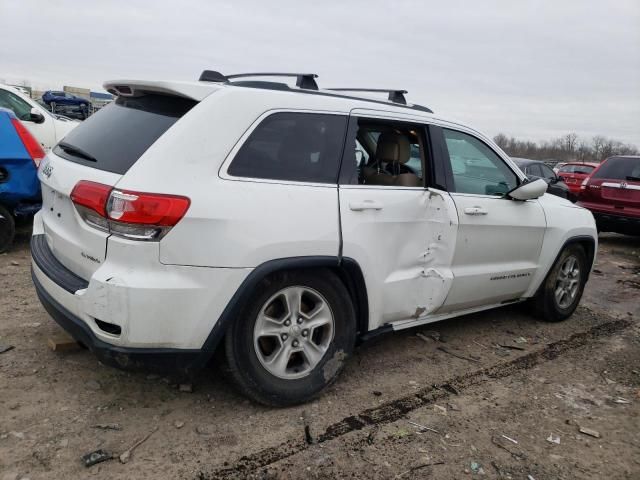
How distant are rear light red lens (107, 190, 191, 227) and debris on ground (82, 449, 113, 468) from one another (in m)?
1.15

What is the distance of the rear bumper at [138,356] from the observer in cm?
267

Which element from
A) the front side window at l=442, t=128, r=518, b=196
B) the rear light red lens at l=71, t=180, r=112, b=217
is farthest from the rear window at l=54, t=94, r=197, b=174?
the front side window at l=442, t=128, r=518, b=196

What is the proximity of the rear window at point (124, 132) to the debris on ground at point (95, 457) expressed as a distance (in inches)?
55.1

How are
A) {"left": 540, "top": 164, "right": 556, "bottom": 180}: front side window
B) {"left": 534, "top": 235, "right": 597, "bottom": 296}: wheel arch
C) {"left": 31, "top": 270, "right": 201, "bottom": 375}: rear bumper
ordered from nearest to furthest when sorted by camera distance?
{"left": 31, "top": 270, "right": 201, "bottom": 375}: rear bumper, {"left": 534, "top": 235, "right": 597, "bottom": 296}: wheel arch, {"left": 540, "top": 164, "right": 556, "bottom": 180}: front side window

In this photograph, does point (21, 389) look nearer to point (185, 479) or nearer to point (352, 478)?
point (185, 479)

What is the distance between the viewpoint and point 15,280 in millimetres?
5125

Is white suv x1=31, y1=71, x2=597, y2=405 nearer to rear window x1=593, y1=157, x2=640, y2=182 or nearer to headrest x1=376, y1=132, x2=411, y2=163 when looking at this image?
headrest x1=376, y1=132, x2=411, y2=163

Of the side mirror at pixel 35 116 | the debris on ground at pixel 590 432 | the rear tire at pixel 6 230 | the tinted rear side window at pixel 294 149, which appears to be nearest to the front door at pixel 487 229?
the tinted rear side window at pixel 294 149

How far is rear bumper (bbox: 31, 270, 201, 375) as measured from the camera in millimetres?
2670

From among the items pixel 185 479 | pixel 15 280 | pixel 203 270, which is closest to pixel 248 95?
pixel 203 270

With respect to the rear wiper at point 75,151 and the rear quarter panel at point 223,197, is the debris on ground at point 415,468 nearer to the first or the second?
the rear quarter panel at point 223,197

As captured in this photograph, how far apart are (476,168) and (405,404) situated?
75.6 inches

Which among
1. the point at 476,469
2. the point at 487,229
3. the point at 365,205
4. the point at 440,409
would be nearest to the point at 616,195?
the point at 487,229

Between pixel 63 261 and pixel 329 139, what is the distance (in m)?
1.69
